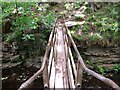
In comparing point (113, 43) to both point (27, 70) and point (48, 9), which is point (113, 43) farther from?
point (48, 9)

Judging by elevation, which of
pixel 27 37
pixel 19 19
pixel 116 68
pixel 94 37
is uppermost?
pixel 19 19

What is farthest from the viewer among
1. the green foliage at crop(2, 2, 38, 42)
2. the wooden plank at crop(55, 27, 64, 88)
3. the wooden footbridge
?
the green foliage at crop(2, 2, 38, 42)

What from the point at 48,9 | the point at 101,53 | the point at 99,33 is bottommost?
the point at 101,53

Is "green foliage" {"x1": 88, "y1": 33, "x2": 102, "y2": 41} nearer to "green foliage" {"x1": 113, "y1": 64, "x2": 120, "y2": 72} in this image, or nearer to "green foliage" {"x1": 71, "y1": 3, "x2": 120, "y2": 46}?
"green foliage" {"x1": 71, "y1": 3, "x2": 120, "y2": 46}

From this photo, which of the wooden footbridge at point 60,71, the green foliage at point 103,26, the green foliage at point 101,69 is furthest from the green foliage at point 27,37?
the wooden footbridge at point 60,71

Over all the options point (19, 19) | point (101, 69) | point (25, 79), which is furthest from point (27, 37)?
point (101, 69)

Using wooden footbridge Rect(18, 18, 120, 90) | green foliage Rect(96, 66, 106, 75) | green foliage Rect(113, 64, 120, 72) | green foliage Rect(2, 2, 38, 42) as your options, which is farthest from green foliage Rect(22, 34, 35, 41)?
green foliage Rect(113, 64, 120, 72)

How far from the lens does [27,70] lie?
7.80m

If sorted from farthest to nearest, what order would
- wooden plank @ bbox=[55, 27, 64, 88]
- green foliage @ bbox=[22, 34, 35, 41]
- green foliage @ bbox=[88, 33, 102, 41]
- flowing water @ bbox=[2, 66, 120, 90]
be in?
green foliage @ bbox=[88, 33, 102, 41], green foliage @ bbox=[22, 34, 35, 41], flowing water @ bbox=[2, 66, 120, 90], wooden plank @ bbox=[55, 27, 64, 88]

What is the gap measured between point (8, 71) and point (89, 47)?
9.93 feet

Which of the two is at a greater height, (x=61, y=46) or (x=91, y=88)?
(x=61, y=46)

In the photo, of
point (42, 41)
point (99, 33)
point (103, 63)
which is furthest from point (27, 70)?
point (99, 33)

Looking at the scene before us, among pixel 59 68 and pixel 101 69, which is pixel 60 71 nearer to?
pixel 59 68

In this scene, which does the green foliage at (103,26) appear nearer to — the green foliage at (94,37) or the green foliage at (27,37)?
the green foliage at (94,37)
